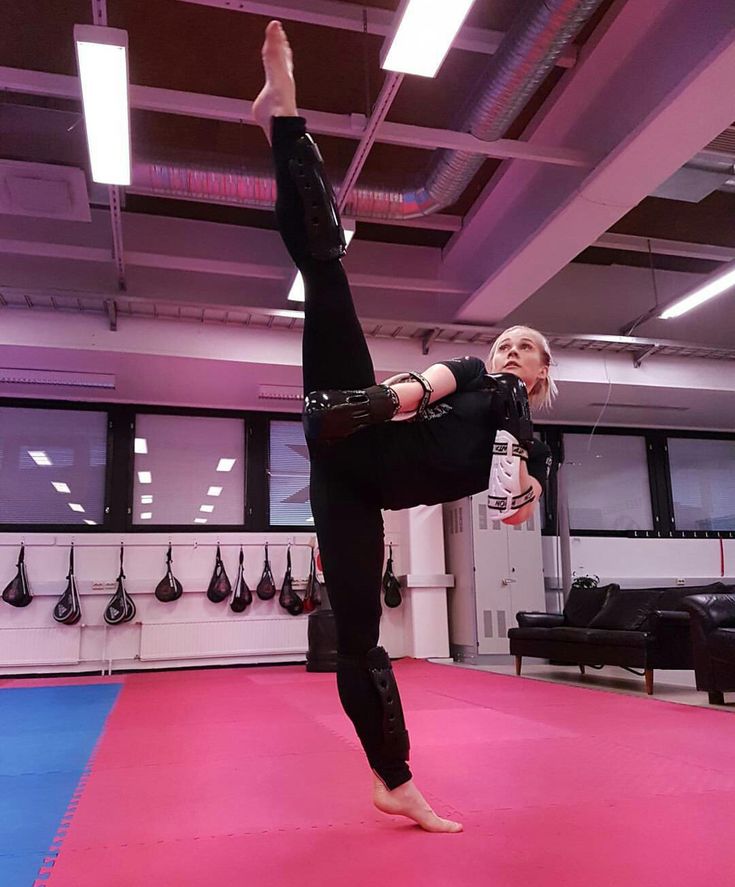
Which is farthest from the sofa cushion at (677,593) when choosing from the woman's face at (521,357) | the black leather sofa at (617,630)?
the woman's face at (521,357)

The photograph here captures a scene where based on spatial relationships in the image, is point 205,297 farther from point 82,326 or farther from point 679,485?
point 679,485

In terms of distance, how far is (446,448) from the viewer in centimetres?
188

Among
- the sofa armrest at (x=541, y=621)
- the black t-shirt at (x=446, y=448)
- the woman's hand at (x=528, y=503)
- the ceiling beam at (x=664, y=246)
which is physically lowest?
the sofa armrest at (x=541, y=621)

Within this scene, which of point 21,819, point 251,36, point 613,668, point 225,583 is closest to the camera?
point 21,819

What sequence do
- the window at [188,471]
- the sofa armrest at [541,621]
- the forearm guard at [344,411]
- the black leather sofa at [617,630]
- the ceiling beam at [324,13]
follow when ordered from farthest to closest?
1. the window at [188,471]
2. the sofa armrest at [541,621]
3. the black leather sofa at [617,630]
4. the ceiling beam at [324,13]
5. the forearm guard at [344,411]

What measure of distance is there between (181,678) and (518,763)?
5.18m

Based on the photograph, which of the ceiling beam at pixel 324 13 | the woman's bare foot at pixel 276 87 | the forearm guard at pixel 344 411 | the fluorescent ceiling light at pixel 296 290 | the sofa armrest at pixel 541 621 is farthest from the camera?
the sofa armrest at pixel 541 621

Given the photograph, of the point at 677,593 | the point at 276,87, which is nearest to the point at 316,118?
the point at 276,87

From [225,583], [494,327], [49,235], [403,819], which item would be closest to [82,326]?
[49,235]

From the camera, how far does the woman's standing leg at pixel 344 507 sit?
5.87 ft

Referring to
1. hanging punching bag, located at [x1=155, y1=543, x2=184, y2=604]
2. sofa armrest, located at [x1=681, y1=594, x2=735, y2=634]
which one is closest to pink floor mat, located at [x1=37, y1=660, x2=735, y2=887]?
sofa armrest, located at [x1=681, y1=594, x2=735, y2=634]

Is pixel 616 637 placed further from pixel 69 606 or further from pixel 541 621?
pixel 69 606

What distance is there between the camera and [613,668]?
781 cm

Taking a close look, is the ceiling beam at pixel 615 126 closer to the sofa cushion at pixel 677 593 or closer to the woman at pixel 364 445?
the sofa cushion at pixel 677 593
